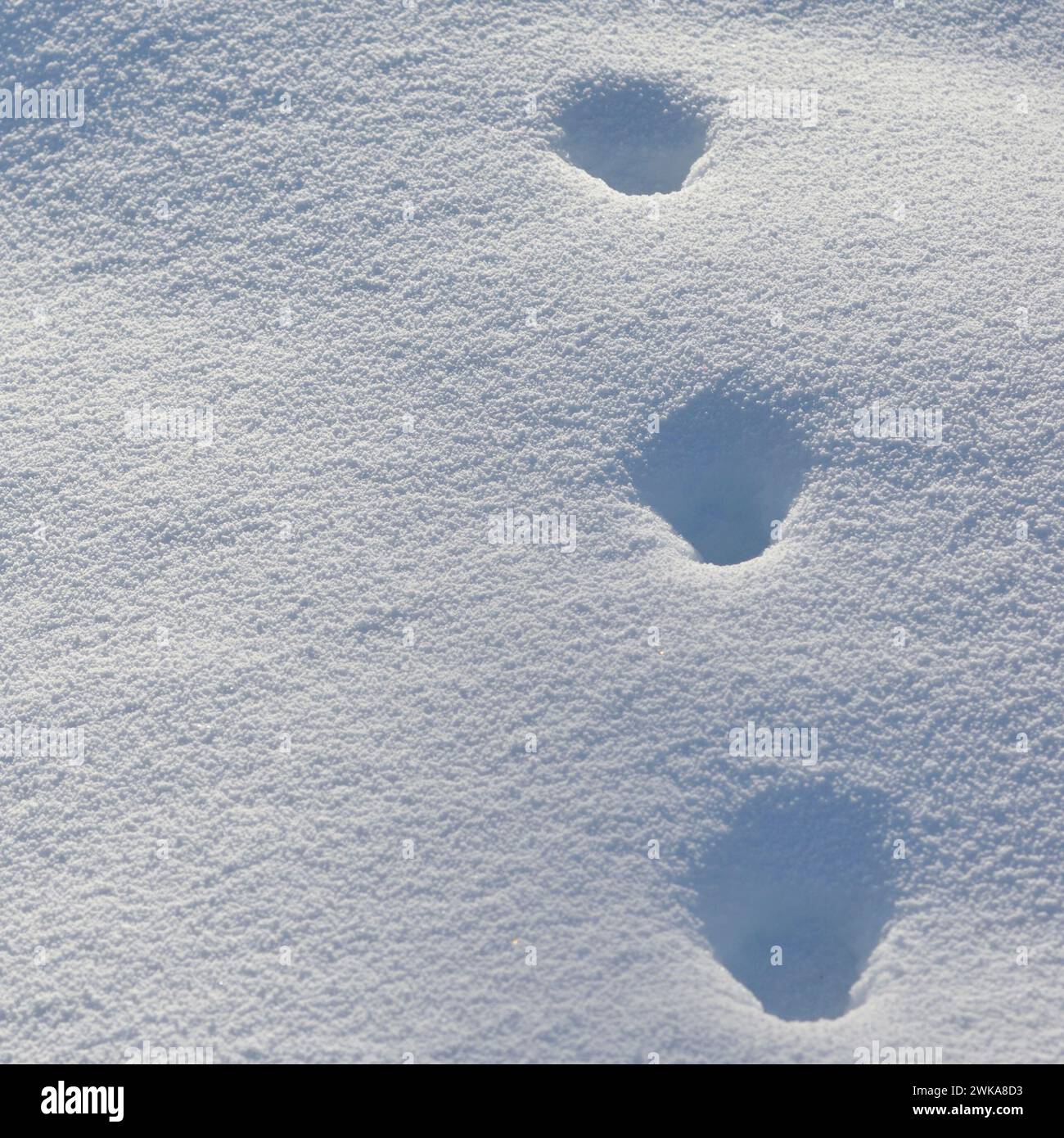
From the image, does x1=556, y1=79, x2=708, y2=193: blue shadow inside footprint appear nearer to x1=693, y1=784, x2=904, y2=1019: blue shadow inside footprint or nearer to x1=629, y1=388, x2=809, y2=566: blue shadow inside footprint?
x1=629, y1=388, x2=809, y2=566: blue shadow inside footprint

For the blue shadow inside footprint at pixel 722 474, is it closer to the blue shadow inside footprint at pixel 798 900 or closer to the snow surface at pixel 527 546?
the snow surface at pixel 527 546

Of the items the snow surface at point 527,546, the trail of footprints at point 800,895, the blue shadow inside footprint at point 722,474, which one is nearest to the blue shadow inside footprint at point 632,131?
the snow surface at point 527,546

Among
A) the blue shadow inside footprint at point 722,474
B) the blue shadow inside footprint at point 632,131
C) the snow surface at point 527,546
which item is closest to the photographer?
the snow surface at point 527,546

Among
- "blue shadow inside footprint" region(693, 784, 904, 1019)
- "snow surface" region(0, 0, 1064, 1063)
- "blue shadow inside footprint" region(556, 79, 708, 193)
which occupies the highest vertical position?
"blue shadow inside footprint" region(556, 79, 708, 193)

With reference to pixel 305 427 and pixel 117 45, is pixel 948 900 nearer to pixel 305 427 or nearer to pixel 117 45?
pixel 305 427

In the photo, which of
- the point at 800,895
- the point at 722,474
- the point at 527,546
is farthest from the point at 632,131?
the point at 800,895

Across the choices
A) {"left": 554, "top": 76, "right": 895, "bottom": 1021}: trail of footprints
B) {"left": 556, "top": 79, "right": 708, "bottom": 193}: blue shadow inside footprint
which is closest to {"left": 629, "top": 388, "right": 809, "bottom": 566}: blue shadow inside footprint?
{"left": 554, "top": 76, "right": 895, "bottom": 1021}: trail of footprints
